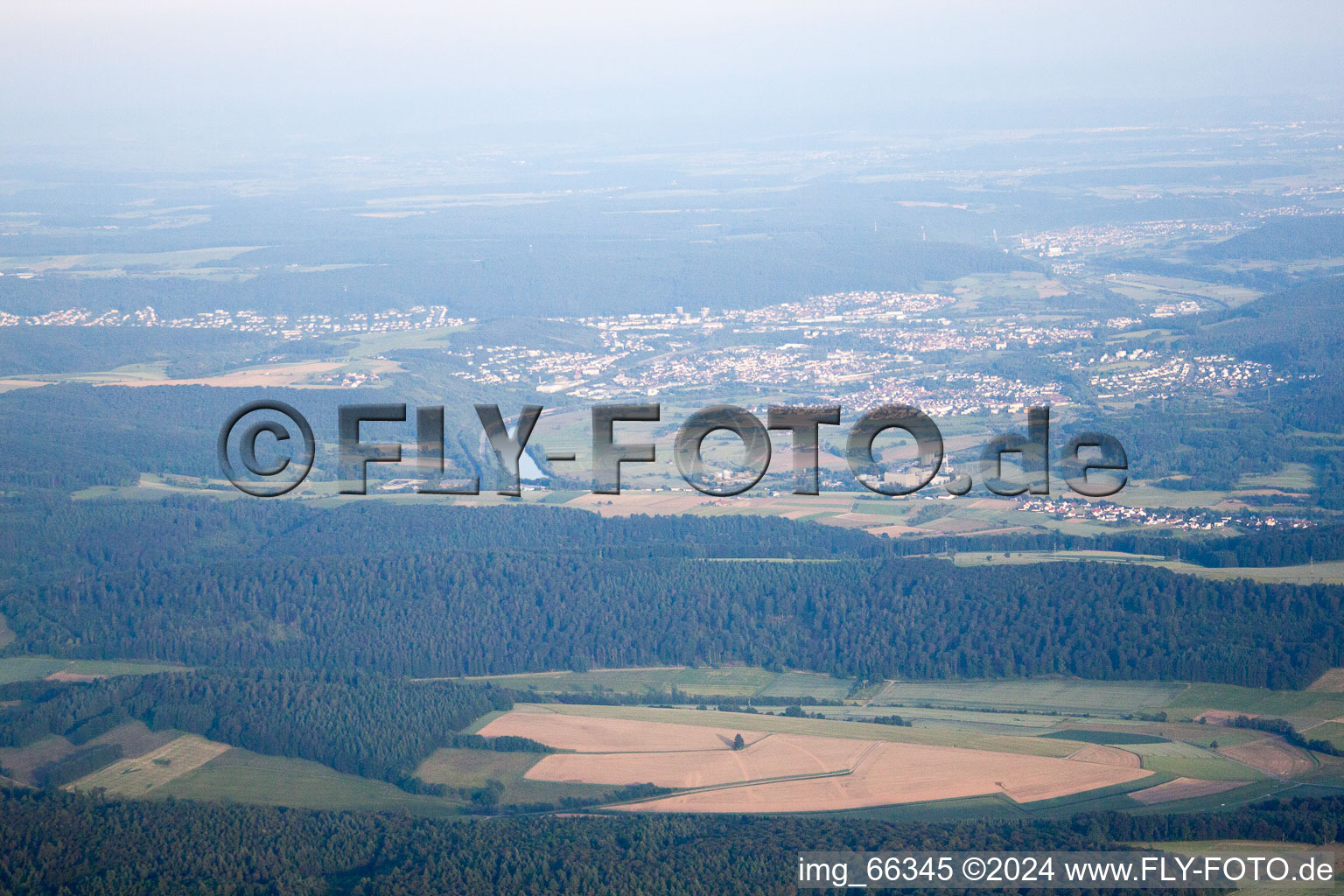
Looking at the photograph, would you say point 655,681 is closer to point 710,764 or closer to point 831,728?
point 831,728

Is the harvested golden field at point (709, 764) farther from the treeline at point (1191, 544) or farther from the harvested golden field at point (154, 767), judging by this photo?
the treeline at point (1191, 544)

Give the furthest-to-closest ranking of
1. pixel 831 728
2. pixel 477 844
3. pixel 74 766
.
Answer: pixel 831 728 → pixel 74 766 → pixel 477 844

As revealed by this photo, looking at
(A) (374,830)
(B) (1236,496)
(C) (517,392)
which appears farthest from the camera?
(C) (517,392)

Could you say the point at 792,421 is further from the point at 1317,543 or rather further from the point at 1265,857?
the point at 1265,857

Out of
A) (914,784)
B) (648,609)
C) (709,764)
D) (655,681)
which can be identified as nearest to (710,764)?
(709,764)

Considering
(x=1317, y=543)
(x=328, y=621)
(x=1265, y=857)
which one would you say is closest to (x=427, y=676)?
(x=328, y=621)

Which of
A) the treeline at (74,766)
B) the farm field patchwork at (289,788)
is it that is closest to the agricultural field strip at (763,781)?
the farm field patchwork at (289,788)

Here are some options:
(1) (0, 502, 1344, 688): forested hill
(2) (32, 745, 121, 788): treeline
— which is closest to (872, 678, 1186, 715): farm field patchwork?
(1) (0, 502, 1344, 688): forested hill
